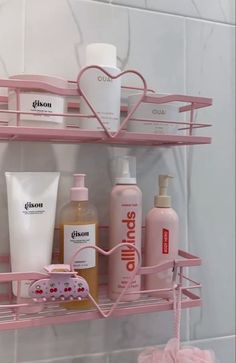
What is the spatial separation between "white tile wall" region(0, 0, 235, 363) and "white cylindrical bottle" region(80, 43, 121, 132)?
0.33 feet

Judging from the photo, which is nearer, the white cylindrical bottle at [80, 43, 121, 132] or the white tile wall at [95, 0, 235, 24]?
the white cylindrical bottle at [80, 43, 121, 132]

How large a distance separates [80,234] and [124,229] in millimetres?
81

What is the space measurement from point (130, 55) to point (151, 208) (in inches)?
10.9

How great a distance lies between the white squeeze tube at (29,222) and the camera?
2.13 feet

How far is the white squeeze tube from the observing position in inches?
25.5

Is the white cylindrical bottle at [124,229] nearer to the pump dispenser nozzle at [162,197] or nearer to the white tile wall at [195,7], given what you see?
the pump dispenser nozzle at [162,197]

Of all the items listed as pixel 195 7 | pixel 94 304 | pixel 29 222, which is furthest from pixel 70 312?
pixel 195 7

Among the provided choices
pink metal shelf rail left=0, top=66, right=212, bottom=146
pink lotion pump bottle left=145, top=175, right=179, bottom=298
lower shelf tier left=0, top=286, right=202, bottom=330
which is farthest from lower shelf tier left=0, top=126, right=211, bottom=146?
lower shelf tier left=0, top=286, right=202, bottom=330

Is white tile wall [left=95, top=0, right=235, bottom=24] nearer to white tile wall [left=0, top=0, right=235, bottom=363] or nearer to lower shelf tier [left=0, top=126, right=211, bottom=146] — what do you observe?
white tile wall [left=0, top=0, right=235, bottom=363]

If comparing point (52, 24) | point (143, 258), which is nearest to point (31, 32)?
point (52, 24)

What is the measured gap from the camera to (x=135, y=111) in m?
0.72

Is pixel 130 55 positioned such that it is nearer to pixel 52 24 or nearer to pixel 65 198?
pixel 52 24

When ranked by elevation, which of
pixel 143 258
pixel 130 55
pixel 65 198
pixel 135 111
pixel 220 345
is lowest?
pixel 220 345

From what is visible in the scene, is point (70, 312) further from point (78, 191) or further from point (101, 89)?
point (101, 89)
